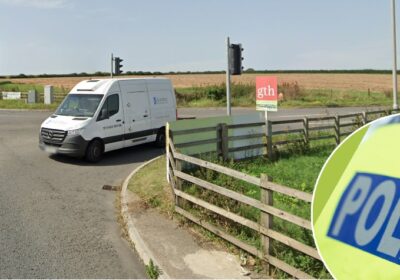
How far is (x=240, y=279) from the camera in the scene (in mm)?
4355

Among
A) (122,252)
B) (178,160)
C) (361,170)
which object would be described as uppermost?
(361,170)

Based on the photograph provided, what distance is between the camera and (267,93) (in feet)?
38.4

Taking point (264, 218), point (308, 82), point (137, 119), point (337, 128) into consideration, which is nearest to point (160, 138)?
point (137, 119)

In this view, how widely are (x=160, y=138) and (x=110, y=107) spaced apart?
2.34m

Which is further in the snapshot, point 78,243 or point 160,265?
point 78,243

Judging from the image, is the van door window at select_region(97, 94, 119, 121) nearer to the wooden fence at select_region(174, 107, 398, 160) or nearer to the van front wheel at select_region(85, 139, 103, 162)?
the van front wheel at select_region(85, 139, 103, 162)

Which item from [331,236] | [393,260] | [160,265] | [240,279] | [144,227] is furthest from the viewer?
[144,227]

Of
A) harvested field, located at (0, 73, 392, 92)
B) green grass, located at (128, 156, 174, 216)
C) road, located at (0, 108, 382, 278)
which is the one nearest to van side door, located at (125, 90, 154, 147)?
road, located at (0, 108, 382, 278)

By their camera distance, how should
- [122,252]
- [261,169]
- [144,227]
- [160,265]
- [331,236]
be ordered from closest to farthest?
1. [331,236]
2. [160,265]
3. [122,252]
4. [144,227]
5. [261,169]

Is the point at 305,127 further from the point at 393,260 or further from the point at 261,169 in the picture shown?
the point at 393,260

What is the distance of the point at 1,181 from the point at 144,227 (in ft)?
15.3

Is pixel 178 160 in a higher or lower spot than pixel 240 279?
higher

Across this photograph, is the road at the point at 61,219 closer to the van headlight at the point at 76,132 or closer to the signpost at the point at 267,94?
the van headlight at the point at 76,132

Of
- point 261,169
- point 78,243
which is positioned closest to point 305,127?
point 261,169
